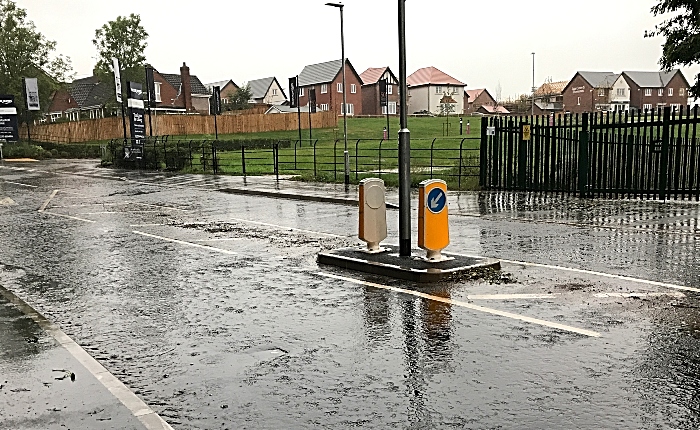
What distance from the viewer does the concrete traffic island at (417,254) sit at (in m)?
9.15

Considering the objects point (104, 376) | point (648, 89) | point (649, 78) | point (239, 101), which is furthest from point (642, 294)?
point (649, 78)

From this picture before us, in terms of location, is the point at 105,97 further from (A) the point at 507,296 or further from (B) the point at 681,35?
(A) the point at 507,296

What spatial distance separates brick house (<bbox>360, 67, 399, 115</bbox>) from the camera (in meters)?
107

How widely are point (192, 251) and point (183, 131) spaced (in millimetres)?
58273

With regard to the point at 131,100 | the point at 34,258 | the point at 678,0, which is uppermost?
the point at 678,0

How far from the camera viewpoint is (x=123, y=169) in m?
39.3

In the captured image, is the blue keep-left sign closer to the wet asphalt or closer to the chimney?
the wet asphalt

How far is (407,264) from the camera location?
31.1 ft

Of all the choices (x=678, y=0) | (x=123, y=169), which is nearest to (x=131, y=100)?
(x=123, y=169)

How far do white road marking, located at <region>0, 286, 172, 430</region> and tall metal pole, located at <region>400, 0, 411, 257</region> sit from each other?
4.92 meters

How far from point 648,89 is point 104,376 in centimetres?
12058

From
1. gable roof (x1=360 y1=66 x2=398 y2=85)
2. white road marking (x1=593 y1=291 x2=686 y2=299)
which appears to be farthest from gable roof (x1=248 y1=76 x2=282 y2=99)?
white road marking (x1=593 y1=291 x2=686 y2=299)

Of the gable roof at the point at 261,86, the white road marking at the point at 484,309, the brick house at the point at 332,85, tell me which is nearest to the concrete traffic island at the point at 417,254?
the white road marking at the point at 484,309

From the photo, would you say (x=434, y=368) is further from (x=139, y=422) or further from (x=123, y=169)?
(x=123, y=169)
